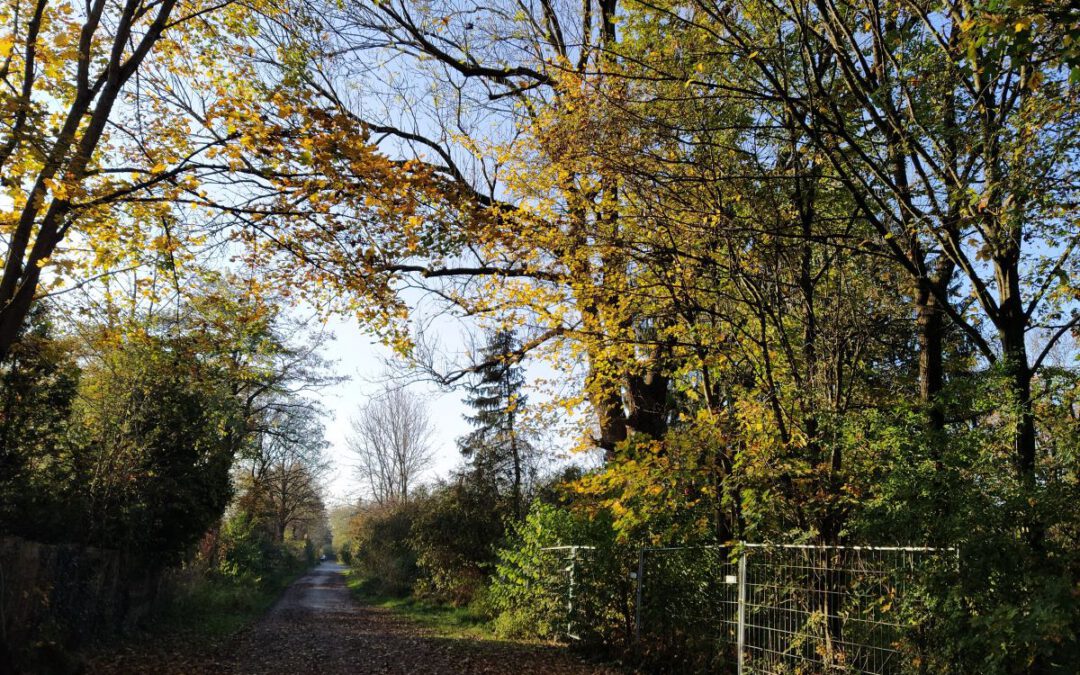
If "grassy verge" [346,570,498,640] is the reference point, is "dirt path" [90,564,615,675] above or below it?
above

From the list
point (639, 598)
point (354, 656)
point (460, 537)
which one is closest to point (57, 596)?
point (354, 656)

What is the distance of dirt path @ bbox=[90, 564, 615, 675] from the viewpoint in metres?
9.08

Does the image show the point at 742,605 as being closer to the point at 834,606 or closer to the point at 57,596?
the point at 834,606

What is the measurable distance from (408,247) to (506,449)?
15.2 m

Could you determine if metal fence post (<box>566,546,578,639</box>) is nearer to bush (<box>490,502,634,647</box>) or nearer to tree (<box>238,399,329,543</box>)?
bush (<box>490,502,634,647</box>)

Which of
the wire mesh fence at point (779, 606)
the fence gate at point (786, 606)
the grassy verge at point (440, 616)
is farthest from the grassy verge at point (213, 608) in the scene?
the fence gate at point (786, 606)

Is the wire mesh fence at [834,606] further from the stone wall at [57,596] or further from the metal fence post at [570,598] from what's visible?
the stone wall at [57,596]

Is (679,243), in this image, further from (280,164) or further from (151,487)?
(151,487)

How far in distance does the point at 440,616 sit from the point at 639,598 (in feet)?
30.2

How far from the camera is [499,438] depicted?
75.9 ft

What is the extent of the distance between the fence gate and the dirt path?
128 centimetres

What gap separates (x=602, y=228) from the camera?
8508 millimetres

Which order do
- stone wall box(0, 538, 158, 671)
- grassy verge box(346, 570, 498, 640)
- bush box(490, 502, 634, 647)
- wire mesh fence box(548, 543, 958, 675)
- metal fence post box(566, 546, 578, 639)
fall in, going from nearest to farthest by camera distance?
1. wire mesh fence box(548, 543, 958, 675)
2. stone wall box(0, 538, 158, 671)
3. bush box(490, 502, 634, 647)
4. metal fence post box(566, 546, 578, 639)
5. grassy verge box(346, 570, 498, 640)

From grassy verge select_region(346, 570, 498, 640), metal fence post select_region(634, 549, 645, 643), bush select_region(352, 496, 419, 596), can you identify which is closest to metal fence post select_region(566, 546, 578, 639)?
metal fence post select_region(634, 549, 645, 643)
